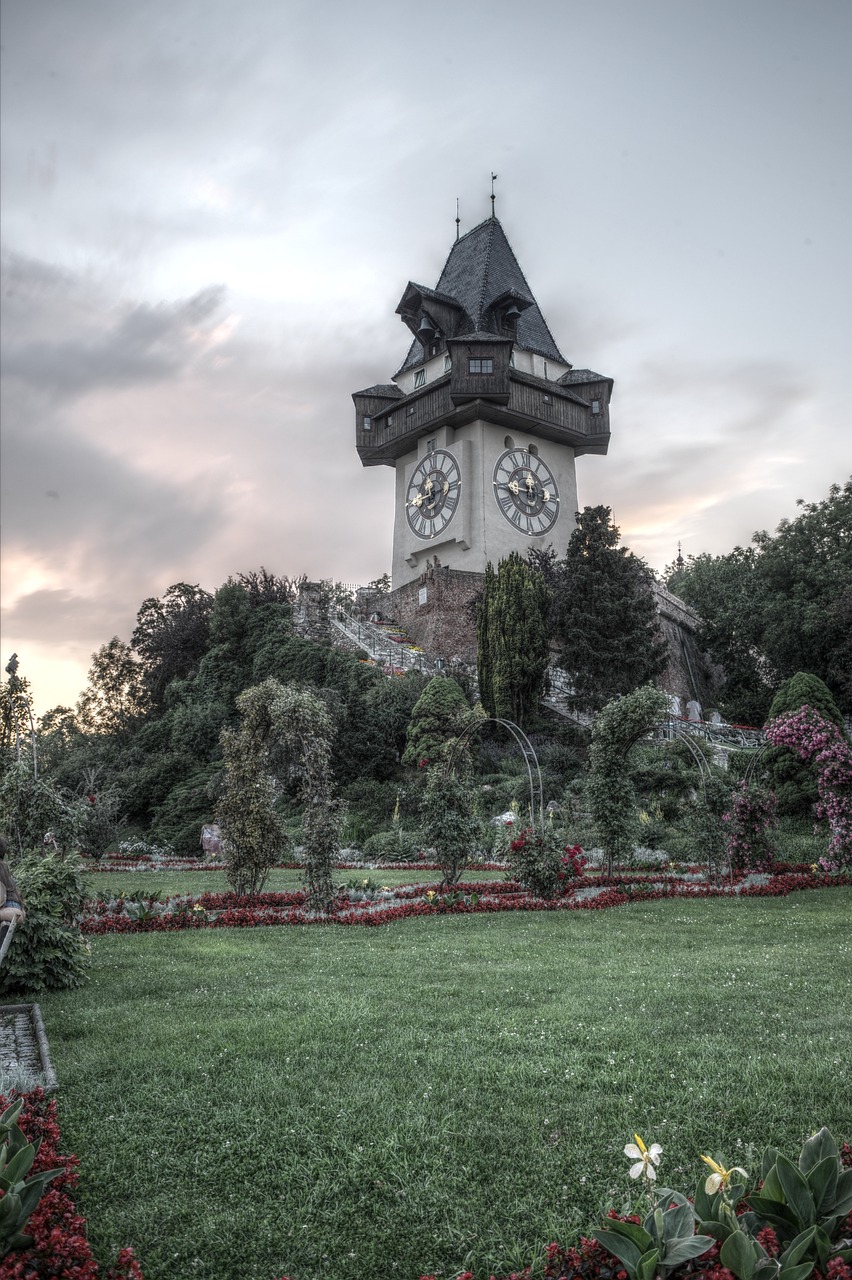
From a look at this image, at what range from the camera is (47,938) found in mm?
6902

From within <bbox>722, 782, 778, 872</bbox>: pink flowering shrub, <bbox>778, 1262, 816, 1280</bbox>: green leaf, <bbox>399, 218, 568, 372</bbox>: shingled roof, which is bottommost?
<bbox>778, 1262, 816, 1280</bbox>: green leaf

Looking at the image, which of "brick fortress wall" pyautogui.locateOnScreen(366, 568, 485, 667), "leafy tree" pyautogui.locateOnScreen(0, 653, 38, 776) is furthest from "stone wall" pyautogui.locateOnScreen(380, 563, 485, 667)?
"leafy tree" pyautogui.locateOnScreen(0, 653, 38, 776)

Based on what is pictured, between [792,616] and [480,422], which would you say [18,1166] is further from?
[480,422]

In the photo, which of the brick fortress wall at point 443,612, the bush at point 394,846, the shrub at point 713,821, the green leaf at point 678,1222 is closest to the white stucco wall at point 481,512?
the brick fortress wall at point 443,612

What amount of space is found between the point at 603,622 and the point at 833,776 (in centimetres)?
1249

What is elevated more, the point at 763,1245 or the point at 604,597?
the point at 604,597

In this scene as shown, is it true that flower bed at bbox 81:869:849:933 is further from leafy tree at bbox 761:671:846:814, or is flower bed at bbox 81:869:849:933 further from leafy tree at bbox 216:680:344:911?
leafy tree at bbox 761:671:846:814

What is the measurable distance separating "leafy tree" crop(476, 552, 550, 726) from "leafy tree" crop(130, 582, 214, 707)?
531 inches

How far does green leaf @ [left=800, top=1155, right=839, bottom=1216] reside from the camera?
266 cm

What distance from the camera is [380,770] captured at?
23875mm

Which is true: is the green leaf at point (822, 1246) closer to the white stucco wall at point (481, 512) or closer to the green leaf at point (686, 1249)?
the green leaf at point (686, 1249)

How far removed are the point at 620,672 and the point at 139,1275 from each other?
76.3 feet

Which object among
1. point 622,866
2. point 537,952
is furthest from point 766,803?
point 537,952

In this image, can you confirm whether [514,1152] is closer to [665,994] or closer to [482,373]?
[665,994]
